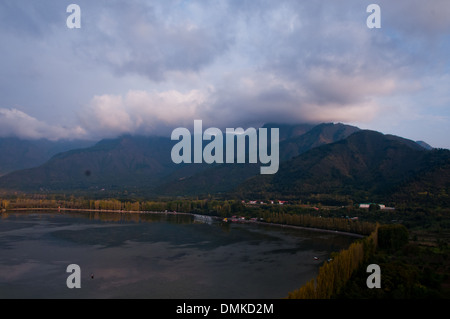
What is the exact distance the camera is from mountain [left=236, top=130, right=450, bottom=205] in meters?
111

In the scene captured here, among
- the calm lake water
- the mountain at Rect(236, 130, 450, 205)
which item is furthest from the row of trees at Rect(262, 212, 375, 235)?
the mountain at Rect(236, 130, 450, 205)

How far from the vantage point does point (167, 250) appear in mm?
48875

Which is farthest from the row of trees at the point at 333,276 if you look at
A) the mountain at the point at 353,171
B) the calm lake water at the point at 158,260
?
the mountain at the point at 353,171

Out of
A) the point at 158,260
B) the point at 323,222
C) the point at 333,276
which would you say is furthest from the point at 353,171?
the point at 333,276

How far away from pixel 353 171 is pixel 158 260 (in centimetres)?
11793

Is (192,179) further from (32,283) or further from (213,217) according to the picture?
(32,283)

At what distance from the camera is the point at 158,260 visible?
4275cm

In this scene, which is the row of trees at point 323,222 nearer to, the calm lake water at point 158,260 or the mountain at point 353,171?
the calm lake water at point 158,260

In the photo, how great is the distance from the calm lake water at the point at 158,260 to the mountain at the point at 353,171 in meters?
53.0

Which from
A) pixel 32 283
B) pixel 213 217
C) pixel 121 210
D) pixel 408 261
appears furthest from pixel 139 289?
pixel 121 210

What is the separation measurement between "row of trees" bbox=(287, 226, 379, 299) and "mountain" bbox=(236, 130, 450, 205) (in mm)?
69161

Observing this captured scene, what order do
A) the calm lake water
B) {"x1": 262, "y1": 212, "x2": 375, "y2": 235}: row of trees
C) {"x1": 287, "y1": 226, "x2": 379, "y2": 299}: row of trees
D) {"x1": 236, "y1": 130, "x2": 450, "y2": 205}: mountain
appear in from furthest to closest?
{"x1": 236, "y1": 130, "x2": 450, "y2": 205}: mountain, {"x1": 262, "y1": 212, "x2": 375, "y2": 235}: row of trees, the calm lake water, {"x1": 287, "y1": 226, "x2": 379, "y2": 299}: row of trees

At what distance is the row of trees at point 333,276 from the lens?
22812mm

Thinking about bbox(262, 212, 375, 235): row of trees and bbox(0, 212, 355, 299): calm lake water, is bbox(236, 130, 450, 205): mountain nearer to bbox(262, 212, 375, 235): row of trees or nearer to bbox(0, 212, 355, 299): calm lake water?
bbox(262, 212, 375, 235): row of trees
